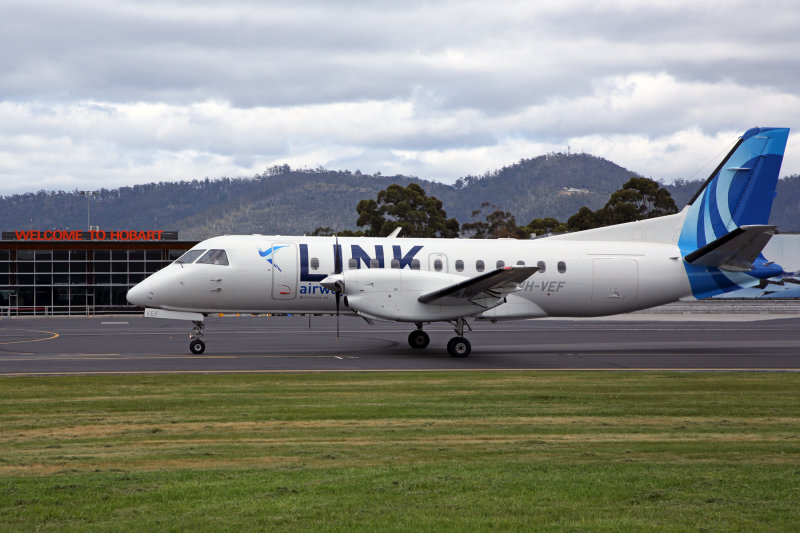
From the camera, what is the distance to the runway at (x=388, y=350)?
2184cm

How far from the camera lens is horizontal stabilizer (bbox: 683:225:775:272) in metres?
25.2

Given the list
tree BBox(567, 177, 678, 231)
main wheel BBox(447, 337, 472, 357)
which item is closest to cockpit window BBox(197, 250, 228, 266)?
main wheel BBox(447, 337, 472, 357)

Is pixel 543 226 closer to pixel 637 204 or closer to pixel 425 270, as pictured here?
pixel 637 204

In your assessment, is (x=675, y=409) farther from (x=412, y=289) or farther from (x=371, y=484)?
(x=412, y=289)

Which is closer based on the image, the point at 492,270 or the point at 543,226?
the point at 492,270

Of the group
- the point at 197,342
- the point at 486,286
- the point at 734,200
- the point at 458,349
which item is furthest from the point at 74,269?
the point at 734,200

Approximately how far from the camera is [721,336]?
34.6 meters

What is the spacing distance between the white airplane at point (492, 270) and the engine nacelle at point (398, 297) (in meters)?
0.03

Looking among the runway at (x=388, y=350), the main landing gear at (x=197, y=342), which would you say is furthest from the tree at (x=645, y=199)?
the main landing gear at (x=197, y=342)

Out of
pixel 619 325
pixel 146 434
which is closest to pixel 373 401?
pixel 146 434

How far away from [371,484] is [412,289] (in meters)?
16.1

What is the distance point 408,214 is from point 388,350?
73.3 m

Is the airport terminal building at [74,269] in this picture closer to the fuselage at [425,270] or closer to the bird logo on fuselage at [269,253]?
the fuselage at [425,270]

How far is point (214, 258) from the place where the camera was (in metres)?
25.1
